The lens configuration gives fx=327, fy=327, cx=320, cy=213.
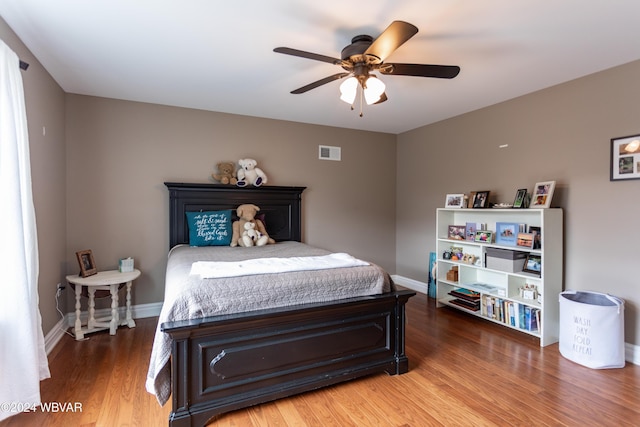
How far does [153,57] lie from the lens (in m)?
2.43

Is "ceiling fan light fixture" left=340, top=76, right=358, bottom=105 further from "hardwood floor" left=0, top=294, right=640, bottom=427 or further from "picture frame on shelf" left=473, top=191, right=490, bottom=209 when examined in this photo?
"picture frame on shelf" left=473, top=191, right=490, bottom=209

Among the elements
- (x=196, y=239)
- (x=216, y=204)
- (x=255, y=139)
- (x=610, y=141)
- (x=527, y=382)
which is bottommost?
(x=527, y=382)

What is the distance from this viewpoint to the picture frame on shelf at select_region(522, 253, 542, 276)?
299 cm

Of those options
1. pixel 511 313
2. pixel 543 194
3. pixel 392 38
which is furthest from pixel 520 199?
pixel 392 38

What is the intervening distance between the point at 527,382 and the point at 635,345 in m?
1.06

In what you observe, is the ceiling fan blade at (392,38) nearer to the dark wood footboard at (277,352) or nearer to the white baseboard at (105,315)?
Answer: the dark wood footboard at (277,352)

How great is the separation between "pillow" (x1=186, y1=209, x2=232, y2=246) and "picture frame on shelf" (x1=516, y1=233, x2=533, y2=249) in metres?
2.89

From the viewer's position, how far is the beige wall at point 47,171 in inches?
93.4

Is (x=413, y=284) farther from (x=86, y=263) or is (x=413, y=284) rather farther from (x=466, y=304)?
(x=86, y=263)

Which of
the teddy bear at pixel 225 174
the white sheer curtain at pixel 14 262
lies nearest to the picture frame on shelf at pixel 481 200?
the teddy bear at pixel 225 174

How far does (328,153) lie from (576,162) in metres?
2.68

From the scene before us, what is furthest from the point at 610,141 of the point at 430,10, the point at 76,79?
the point at 76,79

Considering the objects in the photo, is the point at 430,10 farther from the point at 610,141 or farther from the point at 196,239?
the point at 196,239

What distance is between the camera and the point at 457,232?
375 cm
